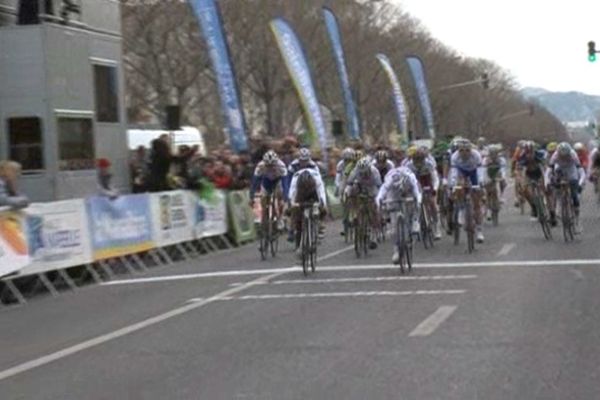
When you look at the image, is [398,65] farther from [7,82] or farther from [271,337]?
[271,337]

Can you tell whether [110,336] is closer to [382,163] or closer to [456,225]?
[456,225]

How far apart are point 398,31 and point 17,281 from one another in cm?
6897

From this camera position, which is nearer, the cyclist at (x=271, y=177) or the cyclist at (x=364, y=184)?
the cyclist at (x=364, y=184)

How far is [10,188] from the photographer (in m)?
15.9

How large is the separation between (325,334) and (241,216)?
1451 centimetres

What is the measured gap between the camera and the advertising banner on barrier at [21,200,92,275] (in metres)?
16.3

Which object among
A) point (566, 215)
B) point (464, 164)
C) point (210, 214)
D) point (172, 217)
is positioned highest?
point (464, 164)

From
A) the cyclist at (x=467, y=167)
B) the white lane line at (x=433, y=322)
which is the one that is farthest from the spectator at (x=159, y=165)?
the white lane line at (x=433, y=322)

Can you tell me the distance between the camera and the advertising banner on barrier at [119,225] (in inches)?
720

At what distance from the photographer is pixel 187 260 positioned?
851 inches

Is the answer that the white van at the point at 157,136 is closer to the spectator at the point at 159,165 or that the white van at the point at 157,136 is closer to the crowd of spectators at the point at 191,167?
the crowd of spectators at the point at 191,167

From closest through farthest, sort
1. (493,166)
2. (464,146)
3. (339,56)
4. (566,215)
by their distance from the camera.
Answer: (464,146) → (566,215) → (493,166) → (339,56)

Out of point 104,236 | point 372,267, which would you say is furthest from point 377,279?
point 104,236

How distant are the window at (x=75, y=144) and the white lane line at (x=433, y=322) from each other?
7.90 metres
